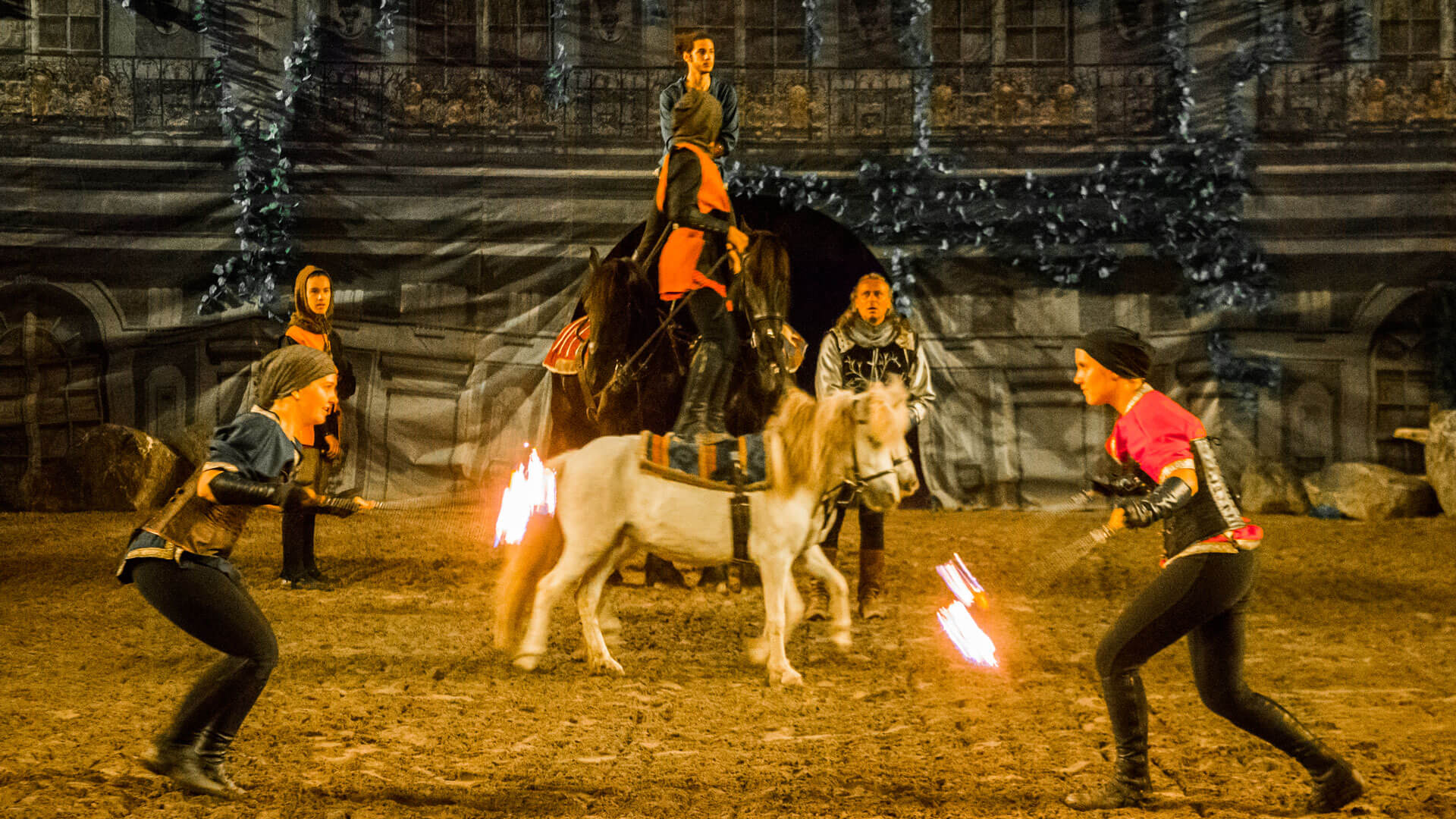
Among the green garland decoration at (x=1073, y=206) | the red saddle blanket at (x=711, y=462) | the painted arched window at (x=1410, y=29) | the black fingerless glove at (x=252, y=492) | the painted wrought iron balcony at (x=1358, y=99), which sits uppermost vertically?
the painted arched window at (x=1410, y=29)

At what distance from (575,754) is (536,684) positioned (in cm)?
115

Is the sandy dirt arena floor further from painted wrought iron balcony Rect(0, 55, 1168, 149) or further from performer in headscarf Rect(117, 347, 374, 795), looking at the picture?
Answer: painted wrought iron balcony Rect(0, 55, 1168, 149)

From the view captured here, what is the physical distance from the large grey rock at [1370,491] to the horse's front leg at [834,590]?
6.82 metres

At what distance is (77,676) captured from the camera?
5.89 m

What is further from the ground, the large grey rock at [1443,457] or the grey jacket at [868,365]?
the grey jacket at [868,365]

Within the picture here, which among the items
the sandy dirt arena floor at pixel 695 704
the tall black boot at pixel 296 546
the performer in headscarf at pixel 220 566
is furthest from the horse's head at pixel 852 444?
the tall black boot at pixel 296 546

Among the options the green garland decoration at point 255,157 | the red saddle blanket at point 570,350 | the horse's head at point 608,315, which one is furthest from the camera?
the green garland decoration at point 255,157

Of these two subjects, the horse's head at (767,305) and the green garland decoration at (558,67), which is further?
the green garland decoration at (558,67)

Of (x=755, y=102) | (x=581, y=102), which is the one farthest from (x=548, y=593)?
(x=755, y=102)

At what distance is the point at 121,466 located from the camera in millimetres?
10750

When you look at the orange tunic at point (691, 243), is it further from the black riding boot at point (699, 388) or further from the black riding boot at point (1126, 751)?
the black riding boot at point (1126, 751)

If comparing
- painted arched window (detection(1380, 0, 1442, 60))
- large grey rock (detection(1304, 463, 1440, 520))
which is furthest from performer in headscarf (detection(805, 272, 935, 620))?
painted arched window (detection(1380, 0, 1442, 60))

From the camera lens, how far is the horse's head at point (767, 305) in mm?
7148

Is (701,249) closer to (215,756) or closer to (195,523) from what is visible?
(195,523)
